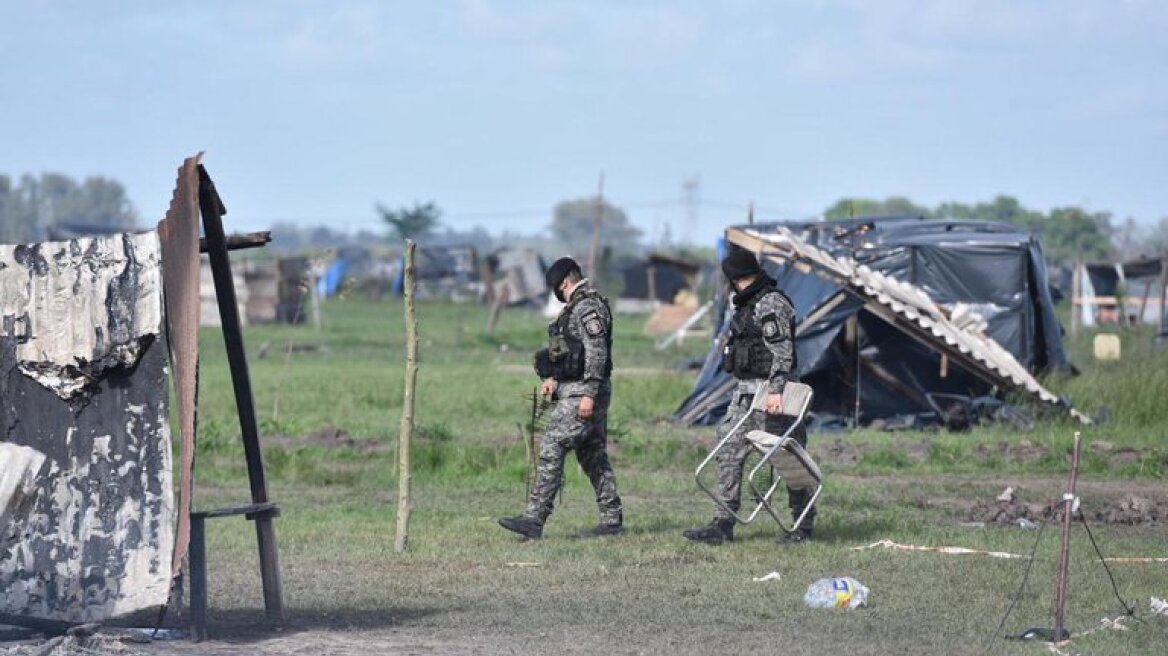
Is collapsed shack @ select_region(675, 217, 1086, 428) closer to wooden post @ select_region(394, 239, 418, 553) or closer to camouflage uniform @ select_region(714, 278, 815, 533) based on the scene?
camouflage uniform @ select_region(714, 278, 815, 533)

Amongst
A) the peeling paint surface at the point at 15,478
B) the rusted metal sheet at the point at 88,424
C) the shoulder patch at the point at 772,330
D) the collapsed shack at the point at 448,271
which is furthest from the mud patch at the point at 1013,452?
the collapsed shack at the point at 448,271

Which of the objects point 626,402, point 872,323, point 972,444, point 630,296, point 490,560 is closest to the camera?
point 490,560

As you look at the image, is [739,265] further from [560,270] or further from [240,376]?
[240,376]

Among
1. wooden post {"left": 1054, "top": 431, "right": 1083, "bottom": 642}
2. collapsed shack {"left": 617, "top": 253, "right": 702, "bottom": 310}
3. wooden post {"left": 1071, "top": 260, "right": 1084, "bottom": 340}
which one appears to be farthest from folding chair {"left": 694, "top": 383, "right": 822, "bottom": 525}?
collapsed shack {"left": 617, "top": 253, "right": 702, "bottom": 310}

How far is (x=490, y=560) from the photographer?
10.6 m

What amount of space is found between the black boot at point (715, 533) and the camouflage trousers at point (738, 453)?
0.05 meters

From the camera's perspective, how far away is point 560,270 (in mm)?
11273

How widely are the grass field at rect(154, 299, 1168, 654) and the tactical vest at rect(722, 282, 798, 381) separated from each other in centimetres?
110

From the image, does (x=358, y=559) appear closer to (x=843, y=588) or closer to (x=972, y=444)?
(x=843, y=588)

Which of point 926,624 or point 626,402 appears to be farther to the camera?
point 626,402

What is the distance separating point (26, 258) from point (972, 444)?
37.6ft

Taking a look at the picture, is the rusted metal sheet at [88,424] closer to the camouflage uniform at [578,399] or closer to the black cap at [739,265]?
the camouflage uniform at [578,399]

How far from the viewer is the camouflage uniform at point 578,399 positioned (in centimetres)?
1120

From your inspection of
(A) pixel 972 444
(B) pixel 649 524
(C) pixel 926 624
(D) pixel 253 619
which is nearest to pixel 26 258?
(D) pixel 253 619
